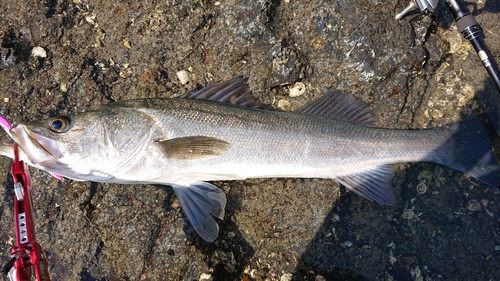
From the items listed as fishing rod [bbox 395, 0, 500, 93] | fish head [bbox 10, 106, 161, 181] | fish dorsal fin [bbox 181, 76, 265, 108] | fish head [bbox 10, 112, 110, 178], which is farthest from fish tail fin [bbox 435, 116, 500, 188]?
fish head [bbox 10, 112, 110, 178]

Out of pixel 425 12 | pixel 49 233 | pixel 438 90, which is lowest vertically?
pixel 438 90

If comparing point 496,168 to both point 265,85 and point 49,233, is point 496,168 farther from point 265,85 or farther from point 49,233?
point 49,233

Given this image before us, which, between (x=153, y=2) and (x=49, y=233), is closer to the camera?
(x=49, y=233)

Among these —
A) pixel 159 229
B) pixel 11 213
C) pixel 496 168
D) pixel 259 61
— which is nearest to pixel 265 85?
pixel 259 61

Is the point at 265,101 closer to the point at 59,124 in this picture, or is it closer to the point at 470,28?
the point at 59,124

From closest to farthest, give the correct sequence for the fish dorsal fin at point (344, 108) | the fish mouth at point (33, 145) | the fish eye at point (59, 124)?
the fish mouth at point (33, 145), the fish eye at point (59, 124), the fish dorsal fin at point (344, 108)

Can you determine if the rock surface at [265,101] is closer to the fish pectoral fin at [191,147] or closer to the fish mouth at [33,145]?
the fish pectoral fin at [191,147]

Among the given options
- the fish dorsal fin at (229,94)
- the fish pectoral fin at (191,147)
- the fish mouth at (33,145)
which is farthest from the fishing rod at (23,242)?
the fish dorsal fin at (229,94)

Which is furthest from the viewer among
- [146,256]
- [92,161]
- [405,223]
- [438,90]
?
[438,90]
